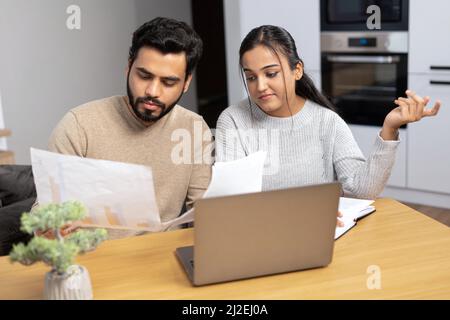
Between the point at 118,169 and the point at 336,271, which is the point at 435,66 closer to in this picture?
the point at 336,271

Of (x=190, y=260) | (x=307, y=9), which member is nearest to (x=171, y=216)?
(x=190, y=260)

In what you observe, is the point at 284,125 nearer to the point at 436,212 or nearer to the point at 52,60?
the point at 436,212

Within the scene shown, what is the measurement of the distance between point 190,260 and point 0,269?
1.39ft

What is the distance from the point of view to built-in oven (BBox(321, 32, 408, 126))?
11.7ft

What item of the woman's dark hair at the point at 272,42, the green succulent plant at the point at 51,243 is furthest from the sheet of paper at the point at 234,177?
the woman's dark hair at the point at 272,42

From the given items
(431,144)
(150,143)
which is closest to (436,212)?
(431,144)

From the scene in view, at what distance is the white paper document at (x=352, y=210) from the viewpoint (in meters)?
1.52

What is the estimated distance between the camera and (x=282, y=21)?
12.9 feet

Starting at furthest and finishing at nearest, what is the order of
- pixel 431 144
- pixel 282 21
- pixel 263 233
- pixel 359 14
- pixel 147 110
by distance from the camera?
pixel 282 21
pixel 359 14
pixel 431 144
pixel 147 110
pixel 263 233

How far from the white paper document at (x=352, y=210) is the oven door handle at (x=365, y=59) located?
82.3 inches

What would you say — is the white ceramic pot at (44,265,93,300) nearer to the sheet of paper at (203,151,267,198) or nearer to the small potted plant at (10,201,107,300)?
the small potted plant at (10,201,107,300)

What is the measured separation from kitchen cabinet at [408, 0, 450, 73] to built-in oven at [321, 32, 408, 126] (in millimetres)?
63

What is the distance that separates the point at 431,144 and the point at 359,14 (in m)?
0.88

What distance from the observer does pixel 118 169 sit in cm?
122
